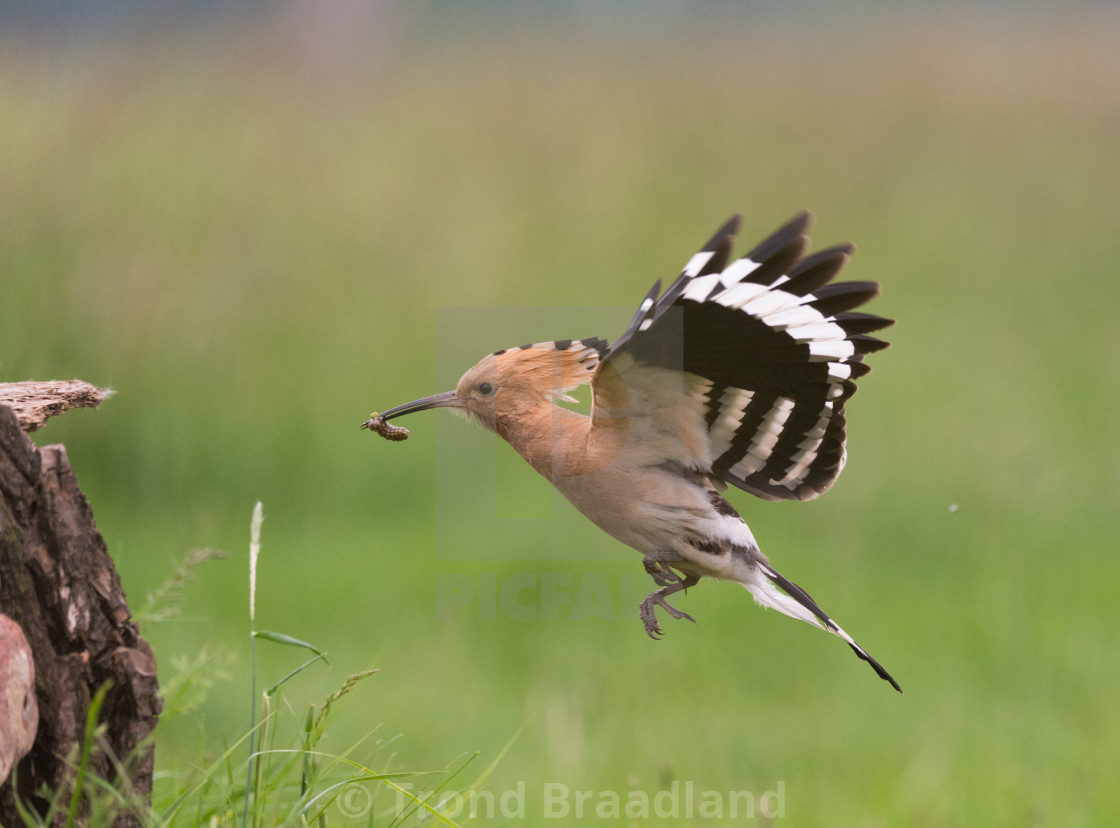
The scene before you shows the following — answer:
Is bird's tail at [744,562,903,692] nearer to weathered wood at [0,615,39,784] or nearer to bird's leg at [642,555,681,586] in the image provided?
bird's leg at [642,555,681,586]

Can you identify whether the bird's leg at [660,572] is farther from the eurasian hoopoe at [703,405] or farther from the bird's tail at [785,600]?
the bird's tail at [785,600]

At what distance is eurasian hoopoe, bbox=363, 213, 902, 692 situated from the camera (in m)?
1.47

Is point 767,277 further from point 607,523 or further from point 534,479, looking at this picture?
point 534,479

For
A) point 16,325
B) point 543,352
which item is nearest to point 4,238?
point 16,325

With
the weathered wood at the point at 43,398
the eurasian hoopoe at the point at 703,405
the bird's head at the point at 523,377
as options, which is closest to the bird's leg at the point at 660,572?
the eurasian hoopoe at the point at 703,405

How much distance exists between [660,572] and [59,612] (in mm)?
805

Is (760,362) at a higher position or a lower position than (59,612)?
higher

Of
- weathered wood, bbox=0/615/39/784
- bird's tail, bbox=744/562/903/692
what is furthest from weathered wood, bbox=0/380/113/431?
bird's tail, bbox=744/562/903/692

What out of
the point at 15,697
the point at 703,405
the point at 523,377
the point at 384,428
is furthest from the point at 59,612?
the point at 703,405

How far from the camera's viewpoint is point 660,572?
1.73m

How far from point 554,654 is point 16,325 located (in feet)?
7.32

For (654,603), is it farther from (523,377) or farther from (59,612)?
(59,612)

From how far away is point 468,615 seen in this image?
4738mm

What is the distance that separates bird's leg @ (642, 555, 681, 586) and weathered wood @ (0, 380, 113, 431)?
79 centimetres
